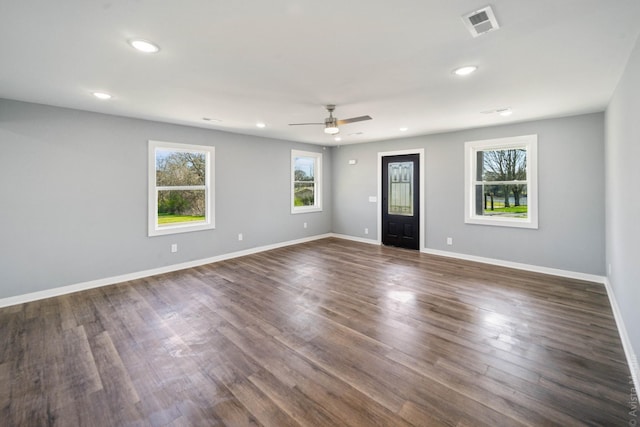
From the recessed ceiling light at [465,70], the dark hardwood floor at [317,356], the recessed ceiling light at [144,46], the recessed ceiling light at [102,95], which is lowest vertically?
the dark hardwood floor at [317,356]

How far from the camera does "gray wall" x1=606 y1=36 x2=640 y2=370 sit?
208 cm

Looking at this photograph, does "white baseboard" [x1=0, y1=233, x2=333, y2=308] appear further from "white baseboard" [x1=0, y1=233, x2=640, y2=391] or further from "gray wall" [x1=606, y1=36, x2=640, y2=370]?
"gray wall" [x1=606, y1=36, x2=640, y2=370]

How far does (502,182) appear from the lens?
5.10 meters

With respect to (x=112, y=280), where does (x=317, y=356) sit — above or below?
below

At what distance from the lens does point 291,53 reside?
2293mm

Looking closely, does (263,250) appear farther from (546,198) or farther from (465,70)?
(546,198)

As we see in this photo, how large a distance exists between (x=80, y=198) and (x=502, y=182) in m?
6.74

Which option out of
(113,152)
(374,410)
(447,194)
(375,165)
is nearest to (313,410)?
(374,410)

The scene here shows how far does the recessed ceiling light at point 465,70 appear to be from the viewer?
2.55 m

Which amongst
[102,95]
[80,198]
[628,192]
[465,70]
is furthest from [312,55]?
[80,198]

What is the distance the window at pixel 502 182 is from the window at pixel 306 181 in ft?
11.8

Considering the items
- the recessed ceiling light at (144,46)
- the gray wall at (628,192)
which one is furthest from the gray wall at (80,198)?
the gray wall at (628,192)

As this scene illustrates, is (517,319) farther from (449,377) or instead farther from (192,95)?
(192,95)

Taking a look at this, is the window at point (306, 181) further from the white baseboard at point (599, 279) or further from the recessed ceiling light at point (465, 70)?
the recessed ceiling light at point (465, 70)
